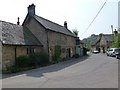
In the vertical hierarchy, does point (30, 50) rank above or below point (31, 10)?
below

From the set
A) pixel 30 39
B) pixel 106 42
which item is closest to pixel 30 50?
pixel 30 39

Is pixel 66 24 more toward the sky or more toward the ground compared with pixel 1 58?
more toward the sky

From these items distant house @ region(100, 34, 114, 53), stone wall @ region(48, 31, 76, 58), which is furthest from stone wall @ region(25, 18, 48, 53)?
distant house @ region(100, 34, 114, 53)

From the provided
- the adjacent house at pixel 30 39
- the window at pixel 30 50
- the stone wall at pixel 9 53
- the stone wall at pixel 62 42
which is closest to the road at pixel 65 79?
the stone wall at pixel 9 53

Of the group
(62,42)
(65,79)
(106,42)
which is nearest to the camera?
(65,79)

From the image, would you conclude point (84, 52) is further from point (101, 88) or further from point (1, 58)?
point (101, 88)

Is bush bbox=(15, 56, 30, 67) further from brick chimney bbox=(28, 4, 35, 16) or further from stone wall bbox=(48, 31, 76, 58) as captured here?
brick chimney bbox=(28, 4, 35, 16)

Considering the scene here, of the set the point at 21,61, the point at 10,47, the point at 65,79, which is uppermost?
the point at 10,47

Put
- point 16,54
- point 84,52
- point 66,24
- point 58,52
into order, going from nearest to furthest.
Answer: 1. point 16,54
2. point 58,52
3. point 66,24
4. point 84,52

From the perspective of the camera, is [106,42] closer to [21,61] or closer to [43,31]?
[43,31]

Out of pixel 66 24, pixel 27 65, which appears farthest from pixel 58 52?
pixel 66 24

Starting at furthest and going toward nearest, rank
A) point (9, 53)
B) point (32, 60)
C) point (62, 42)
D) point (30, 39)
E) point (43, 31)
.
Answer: point (62, 42)
point (43, 31)
point (30, 39)
point (32, 60)
point (9, 53)

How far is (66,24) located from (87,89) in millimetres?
44376

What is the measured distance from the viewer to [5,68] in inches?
806
